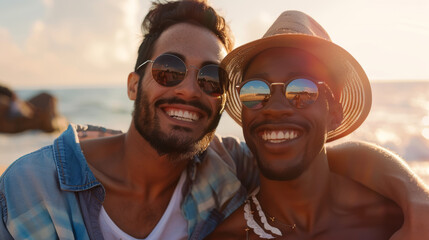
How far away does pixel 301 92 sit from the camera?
285cm

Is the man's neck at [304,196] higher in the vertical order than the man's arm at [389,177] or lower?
lower

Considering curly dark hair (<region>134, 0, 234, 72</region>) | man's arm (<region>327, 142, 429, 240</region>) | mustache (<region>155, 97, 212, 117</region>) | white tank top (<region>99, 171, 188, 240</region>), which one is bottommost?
white tank top (<region>99, 171, 188, 240</region>)

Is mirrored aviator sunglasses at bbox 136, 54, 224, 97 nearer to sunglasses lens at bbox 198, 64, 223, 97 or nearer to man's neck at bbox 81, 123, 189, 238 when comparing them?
sunglasses lens at bbox 198, 64, 223, 97

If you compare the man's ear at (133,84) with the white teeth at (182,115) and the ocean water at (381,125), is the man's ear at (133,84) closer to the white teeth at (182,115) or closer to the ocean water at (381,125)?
the white teeth at (182,115)

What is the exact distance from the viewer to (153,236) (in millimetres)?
3146

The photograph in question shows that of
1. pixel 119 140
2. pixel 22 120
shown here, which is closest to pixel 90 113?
pixel 22 120

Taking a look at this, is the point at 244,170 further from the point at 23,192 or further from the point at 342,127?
the point at 23,192

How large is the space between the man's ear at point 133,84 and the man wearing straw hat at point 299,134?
88 centimetres

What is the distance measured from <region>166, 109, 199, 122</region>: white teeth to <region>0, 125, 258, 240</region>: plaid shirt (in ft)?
1.61

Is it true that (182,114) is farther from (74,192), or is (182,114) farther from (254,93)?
(74,192)

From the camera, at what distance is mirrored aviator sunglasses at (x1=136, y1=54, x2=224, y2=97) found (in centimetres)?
329

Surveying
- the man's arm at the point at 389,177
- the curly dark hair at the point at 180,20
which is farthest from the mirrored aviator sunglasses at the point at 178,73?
the man's arm at the point at 389,177

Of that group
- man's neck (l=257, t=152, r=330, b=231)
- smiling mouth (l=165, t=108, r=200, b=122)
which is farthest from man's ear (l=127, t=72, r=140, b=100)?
man's neck (l=257, t=152, r=330, b=231)

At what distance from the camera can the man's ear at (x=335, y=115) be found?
316 centimetres
